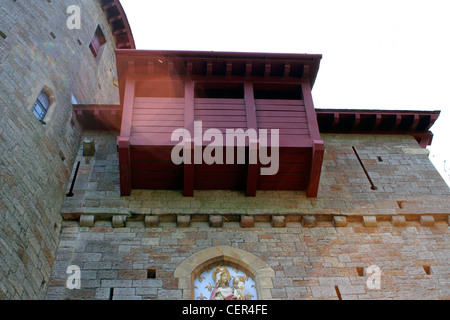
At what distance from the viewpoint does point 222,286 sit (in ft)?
24.5

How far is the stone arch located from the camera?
743 centimetres

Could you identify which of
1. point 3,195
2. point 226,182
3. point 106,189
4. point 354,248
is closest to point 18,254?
point 3,195

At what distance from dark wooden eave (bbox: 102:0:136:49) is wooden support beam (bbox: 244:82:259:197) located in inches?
301

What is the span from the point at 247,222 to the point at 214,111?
2.34 metres

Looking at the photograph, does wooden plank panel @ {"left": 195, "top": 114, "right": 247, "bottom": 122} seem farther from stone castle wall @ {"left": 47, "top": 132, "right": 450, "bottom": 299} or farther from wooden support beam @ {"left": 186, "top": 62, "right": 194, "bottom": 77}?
stone castle wall @ {"left": 47, "top": 132, "right": 450, "bottom": 299}

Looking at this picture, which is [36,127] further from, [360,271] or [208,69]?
[360,271]

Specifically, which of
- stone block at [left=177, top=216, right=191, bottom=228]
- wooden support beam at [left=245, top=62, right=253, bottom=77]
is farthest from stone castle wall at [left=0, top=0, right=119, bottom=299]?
wooden support beam at [left=245, top=62, right=253, bottom=77]

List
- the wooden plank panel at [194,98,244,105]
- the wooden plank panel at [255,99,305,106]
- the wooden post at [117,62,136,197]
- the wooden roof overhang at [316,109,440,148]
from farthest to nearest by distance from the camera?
the wooden roof overhang at [316,109,440,148] → the wooden plank panel at [255,99,305,106] → the wooden plank panel at [194,98,244,105] → the wooden post at [117,62,136,197]

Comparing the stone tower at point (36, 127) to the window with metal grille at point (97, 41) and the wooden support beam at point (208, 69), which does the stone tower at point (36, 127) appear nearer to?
the window with metal grille at point (97, 41)

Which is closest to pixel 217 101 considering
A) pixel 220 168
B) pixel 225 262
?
pixel 220 168

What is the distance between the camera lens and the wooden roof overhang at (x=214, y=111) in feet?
28.5

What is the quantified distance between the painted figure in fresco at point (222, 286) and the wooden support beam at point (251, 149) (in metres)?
1.82

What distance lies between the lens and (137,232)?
325 inches
